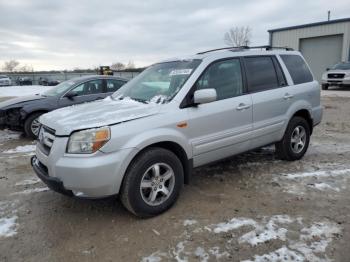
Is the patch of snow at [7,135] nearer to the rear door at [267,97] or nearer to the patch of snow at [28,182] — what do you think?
the patch of snow at [28,182]

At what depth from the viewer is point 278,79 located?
199 inches

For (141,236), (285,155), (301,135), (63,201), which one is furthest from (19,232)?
(301,135)

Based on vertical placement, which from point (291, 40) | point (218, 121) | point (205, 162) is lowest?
point (205, 162)

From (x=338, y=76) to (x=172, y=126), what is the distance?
18898mm

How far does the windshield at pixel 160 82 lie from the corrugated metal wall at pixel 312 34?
2398 cm

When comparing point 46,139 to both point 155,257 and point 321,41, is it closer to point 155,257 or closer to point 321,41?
point 155,257

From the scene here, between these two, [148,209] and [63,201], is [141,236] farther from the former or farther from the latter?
[63,201]

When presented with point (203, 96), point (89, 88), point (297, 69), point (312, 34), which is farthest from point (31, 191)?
point (312, 34)

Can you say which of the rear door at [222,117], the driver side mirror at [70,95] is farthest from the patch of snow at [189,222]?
the driver side mirror at [70,95]

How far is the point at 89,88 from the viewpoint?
8227 mm

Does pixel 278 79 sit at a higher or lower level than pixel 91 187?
higher

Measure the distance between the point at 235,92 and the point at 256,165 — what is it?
1491 millimetres

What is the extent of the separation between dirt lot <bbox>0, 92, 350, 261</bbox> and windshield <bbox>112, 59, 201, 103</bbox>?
1325 millimetres

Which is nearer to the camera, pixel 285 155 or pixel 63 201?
pixel 63 201
